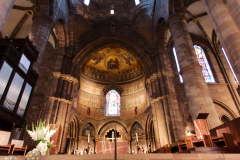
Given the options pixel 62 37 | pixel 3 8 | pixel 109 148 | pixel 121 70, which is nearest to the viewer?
pixel 109 148

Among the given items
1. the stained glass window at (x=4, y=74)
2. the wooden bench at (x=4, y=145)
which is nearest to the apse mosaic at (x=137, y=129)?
the wooden bench at (x=4, y=145)

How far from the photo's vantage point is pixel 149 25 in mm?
15500

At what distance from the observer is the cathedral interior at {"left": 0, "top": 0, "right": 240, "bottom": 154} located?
578 cm

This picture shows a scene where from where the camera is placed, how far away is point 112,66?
19734 mm

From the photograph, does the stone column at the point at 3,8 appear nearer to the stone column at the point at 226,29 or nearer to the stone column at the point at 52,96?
the stone column at the point at 226,29

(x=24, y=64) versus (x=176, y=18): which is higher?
(x=176, y=18)

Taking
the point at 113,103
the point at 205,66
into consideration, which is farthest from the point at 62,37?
the point at 205,66

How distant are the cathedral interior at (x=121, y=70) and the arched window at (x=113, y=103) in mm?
116

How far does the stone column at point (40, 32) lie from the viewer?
757 centimetres

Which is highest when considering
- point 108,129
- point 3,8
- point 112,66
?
point 112,66

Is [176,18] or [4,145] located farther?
[176,18]

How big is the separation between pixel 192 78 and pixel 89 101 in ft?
42.4

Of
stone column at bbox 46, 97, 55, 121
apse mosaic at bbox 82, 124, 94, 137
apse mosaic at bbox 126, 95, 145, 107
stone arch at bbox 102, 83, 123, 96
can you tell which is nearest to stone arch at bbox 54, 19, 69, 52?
stone column at bbox 46, 97, 55, 121

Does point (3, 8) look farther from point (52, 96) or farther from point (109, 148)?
point (52, 96)
